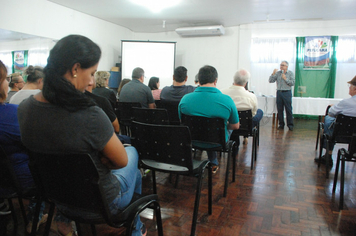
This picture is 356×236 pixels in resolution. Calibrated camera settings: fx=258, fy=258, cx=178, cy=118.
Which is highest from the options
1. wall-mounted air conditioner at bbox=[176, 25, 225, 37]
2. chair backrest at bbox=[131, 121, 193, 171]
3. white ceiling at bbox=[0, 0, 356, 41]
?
white ceiling at bbox=[0, 0, 356, 41]

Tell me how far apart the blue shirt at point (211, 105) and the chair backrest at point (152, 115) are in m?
0.35

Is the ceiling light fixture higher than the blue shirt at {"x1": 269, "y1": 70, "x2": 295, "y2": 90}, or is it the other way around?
the ceiling light fixture

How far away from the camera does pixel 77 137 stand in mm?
969

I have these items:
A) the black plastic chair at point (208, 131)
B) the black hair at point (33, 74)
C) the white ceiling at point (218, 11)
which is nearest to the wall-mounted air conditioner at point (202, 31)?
the white ceiling at point (218, 11)

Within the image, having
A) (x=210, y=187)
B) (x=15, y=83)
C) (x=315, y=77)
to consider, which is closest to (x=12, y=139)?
(x=210, y=187)

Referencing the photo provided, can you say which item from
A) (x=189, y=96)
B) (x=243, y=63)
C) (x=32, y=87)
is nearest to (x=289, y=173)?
A: (x=189, y=96)

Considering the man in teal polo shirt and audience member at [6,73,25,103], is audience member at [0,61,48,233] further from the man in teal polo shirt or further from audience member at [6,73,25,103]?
audience member at [6,73,25,103]

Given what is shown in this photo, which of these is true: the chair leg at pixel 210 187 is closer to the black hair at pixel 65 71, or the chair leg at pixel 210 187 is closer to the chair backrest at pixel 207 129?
the chair backrest at pixel 207 129

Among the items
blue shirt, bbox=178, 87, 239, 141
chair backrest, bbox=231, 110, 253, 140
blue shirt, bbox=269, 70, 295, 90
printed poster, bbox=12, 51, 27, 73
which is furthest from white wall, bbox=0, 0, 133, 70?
blue shirt, bbox=269, 70, 295, 90

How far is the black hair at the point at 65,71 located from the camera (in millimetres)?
941

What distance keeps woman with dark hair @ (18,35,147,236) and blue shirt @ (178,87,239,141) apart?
128 cm

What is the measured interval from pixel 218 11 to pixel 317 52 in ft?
10.6

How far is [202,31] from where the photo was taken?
7855mm

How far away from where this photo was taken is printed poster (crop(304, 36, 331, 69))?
734 centimetres
